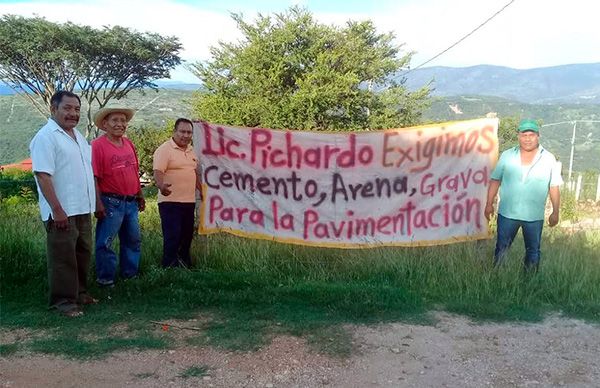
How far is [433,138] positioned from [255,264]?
6.79 feet

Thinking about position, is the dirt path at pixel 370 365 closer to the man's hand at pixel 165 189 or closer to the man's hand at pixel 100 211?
the man's hand at pixel 100 211

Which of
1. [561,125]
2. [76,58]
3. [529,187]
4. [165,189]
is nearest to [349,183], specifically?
[529,187]

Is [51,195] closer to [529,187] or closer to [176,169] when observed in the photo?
[176,169]

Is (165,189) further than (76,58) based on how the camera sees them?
No

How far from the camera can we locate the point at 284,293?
4.57 m

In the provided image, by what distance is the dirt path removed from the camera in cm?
318

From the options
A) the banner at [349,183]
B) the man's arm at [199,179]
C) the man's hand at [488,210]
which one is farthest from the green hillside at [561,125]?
the man's arm at [199,179]

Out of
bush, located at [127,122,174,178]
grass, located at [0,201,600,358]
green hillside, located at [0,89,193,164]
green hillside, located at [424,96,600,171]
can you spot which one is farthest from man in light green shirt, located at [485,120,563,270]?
green hillside, located at [424,96,600,171]

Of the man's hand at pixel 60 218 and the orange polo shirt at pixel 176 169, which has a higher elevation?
the orange polo shirt at pixel 176 169

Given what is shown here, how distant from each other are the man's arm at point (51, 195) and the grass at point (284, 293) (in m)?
0.72

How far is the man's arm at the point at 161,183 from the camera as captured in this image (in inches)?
195

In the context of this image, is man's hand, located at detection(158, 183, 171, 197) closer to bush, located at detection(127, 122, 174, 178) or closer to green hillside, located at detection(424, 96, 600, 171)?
bush, located at detection(127, 122, 174, 178)

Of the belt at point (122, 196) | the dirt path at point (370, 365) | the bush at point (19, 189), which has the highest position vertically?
the belt at point (122, 196)

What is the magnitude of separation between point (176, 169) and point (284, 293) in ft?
4.78
